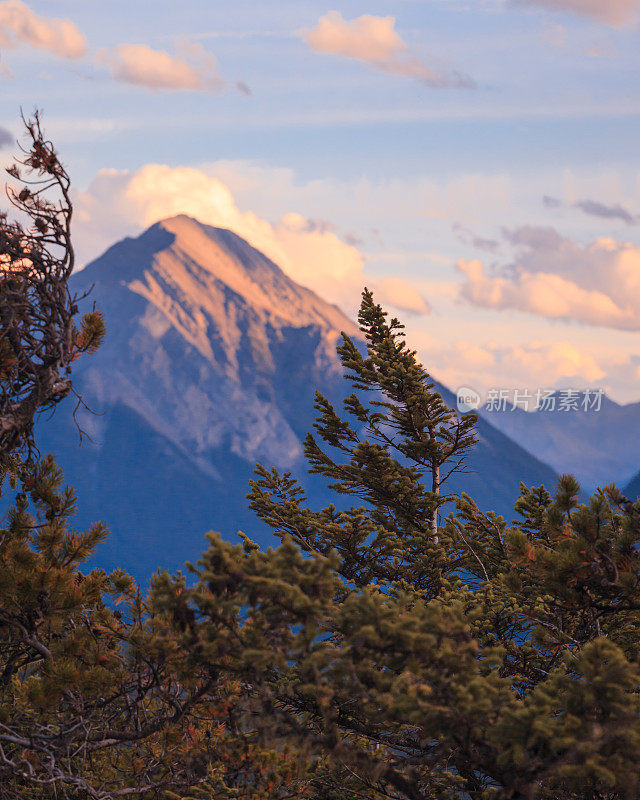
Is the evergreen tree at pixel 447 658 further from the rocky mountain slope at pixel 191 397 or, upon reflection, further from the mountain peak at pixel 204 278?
the mountain peak at pixel 204 278

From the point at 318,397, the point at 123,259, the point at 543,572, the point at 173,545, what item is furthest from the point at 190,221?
the point at 543,572

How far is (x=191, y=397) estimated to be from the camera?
5753 inches

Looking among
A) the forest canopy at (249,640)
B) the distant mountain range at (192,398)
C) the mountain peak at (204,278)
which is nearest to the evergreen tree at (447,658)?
the forest canopy at (249,640)

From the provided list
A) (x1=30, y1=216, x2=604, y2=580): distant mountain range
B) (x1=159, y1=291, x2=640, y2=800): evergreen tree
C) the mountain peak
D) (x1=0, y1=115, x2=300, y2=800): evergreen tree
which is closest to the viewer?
(x1=159, y1=291, x2=640, y2=800): evergreen tree

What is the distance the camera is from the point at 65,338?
24.0 ft

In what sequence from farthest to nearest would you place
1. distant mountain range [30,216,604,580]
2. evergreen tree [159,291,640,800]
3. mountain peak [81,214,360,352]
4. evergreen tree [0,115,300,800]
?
mountain peak [81,214,360,352]
distant mountain range [30,216,604,580]
evergreen tree [0,115,300,800]
evergreen tree [159,291,640,800]

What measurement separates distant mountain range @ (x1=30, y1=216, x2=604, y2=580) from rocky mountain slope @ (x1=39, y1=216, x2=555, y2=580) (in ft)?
0.79

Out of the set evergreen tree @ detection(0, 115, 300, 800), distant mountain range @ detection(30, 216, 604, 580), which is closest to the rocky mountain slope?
distant mountain range @ detection(30, 216, 604, 580)

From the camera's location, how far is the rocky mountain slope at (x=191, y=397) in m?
130

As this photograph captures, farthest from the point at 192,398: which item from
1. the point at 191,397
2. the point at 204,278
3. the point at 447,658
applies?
the point at 447,658

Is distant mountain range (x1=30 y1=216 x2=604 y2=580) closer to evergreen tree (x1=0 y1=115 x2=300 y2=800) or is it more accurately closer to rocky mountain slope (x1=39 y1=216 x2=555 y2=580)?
rocky mountain slope (x1=39 y1=216 x2=555 y2=580)

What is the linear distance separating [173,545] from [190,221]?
76117 mm

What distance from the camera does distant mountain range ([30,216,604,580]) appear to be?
13038cm

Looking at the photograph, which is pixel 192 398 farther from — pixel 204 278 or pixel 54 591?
pixel 54 591
